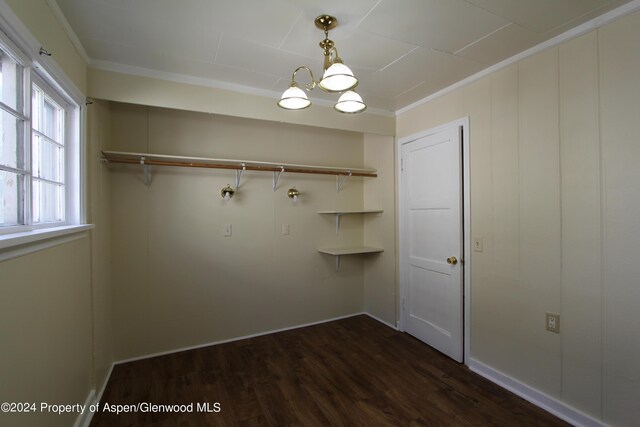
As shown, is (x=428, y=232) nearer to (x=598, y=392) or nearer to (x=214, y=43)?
(x=598, y=392)

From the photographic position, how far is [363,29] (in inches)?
71.3

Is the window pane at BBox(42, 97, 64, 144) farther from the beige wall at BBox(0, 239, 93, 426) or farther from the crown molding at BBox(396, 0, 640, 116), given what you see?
the crown molding at BBox(396, 0, 640, 116)

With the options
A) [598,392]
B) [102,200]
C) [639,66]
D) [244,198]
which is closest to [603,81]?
[639,66]

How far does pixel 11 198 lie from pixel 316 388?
214cm

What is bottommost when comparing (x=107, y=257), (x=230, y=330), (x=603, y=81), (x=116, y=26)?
(x=230, y=330)

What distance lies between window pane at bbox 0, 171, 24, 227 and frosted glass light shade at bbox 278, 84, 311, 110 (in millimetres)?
1306

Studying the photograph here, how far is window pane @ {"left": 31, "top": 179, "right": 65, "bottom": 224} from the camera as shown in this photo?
1.51 meters

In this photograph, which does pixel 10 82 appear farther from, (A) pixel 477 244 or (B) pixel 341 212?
(A) pixel 477 244

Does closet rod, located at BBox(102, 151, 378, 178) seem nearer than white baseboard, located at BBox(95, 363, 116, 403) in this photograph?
No

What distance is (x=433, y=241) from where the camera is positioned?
2811 millimetres

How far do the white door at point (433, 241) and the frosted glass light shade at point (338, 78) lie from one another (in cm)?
147

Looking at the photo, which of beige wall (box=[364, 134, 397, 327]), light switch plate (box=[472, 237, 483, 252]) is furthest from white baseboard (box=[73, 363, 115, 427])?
light switch plate (box=[472, 237, 483, 252])

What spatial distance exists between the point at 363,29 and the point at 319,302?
2766 mm

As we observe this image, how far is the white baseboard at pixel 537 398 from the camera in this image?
179cm
